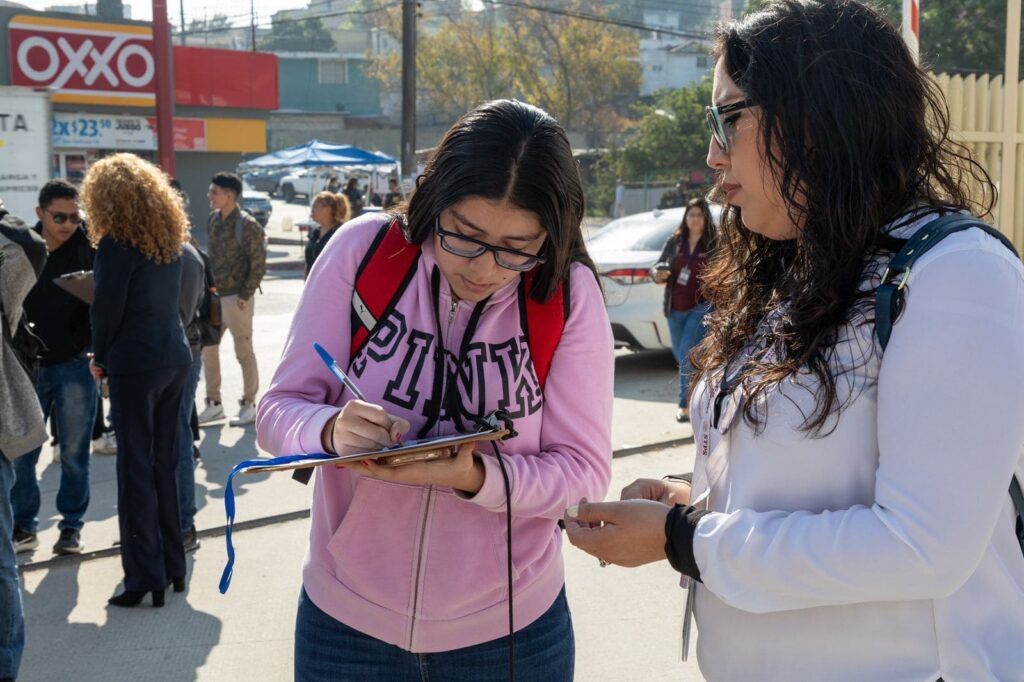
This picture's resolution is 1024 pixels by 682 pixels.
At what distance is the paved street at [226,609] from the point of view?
4.45 metres

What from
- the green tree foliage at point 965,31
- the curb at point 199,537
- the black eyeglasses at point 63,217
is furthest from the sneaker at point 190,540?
the green tree foliage at point 965,31

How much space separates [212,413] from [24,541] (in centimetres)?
312

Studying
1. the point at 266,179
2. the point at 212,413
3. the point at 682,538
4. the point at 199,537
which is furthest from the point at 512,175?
the point at 266,179

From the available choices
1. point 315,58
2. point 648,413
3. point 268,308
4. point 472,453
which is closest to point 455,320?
point 472,453

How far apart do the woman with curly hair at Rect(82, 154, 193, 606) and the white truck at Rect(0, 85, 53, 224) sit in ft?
29.1

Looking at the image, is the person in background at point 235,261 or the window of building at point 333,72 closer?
the person in background at point 235,261

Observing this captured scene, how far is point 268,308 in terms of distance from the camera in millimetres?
16359

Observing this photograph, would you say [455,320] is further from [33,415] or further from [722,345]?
[33,415]

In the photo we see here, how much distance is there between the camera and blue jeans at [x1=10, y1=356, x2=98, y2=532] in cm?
571

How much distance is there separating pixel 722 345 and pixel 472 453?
1.67 feet

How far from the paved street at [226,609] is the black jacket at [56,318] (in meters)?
1.02

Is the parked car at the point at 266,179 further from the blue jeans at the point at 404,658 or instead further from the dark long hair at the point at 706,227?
the blue jeans at the point at 404,658

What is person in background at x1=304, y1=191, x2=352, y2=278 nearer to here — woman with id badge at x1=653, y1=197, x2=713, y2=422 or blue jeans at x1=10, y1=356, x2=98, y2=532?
woman with id badge at x1=653, y1=197, x2=713, y2=422

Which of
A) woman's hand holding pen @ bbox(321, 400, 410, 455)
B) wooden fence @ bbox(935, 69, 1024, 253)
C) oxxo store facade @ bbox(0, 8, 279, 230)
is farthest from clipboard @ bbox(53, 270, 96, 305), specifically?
oxxo store facade @ bbox(0, 8, 279, 230)
